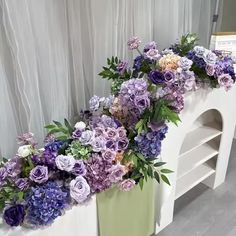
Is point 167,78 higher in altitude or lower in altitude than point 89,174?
higher

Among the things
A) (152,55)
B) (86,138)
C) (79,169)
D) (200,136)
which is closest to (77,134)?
(86,138)

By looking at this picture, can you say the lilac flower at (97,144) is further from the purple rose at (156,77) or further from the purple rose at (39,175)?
the purple rose at (156,77)

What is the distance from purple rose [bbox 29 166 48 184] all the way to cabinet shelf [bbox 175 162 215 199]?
1.09 metres

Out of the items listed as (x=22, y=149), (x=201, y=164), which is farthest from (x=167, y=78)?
(x=201, y=164)

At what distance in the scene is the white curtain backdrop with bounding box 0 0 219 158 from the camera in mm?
1198

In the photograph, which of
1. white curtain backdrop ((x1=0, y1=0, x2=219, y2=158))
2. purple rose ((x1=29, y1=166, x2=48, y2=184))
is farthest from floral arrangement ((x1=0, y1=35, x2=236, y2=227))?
white curtain backdrop ((x1=0, y1=0, x2=219, y2=158))

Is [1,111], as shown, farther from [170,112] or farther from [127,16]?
[127,16]

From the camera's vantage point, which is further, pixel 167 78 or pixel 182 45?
pixel 182 45

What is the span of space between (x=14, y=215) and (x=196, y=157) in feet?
4.46

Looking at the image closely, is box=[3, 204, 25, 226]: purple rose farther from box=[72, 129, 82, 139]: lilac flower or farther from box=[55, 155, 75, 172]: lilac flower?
box=[72, 129, 82, 139]: lilac flower

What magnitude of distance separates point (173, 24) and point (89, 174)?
1200mm

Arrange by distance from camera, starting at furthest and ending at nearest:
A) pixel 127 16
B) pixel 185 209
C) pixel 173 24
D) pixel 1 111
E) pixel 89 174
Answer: pixel 185 209 → pixel 173 24 → pixel 127 16 → pixel 1 111 → pixel 89 174

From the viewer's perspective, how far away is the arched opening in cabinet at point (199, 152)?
192 cm

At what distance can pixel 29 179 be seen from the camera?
3.53 ft
